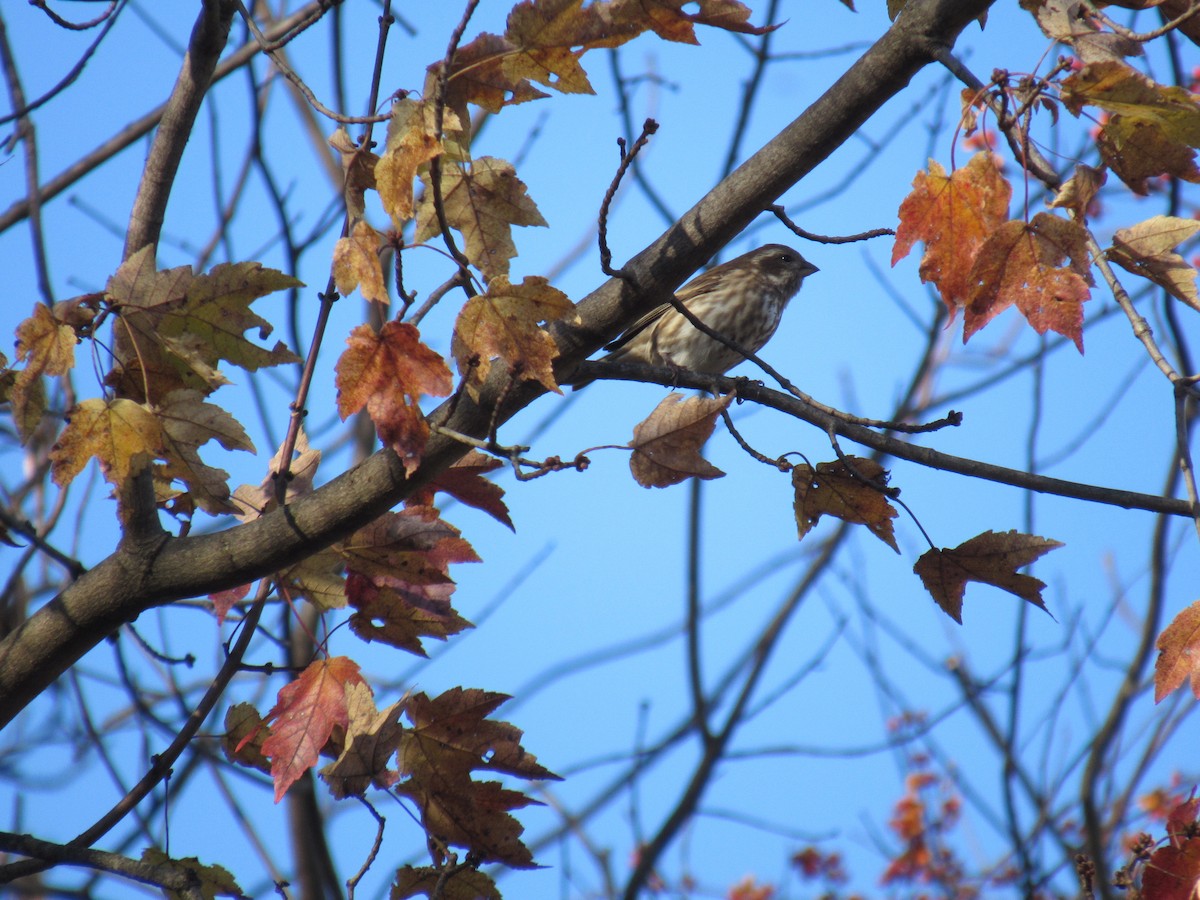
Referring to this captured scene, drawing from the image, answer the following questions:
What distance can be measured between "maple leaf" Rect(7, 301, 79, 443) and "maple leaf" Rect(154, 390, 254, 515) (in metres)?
0.22

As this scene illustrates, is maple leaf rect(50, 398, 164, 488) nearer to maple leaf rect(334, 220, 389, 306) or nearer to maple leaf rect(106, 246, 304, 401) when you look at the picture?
maple leaf rect(106, 246, 304, 401)

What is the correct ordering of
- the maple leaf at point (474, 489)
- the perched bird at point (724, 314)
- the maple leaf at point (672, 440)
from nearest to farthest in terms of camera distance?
the maple leaf at point (672, 440), the maple leaf at point (474, 489), the perched bird at point (724, 314)

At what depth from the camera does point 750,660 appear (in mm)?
6641

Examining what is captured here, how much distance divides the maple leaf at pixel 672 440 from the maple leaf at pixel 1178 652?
1.03 metres

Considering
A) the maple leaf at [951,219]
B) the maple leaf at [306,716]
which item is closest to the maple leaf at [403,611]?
the maple leaf at [306,716]

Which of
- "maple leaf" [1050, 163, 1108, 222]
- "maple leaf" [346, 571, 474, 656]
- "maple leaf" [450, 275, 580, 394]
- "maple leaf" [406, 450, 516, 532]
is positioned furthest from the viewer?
"maple leaf" [406, 450, 516, 532]

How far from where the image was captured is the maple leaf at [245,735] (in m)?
2.71

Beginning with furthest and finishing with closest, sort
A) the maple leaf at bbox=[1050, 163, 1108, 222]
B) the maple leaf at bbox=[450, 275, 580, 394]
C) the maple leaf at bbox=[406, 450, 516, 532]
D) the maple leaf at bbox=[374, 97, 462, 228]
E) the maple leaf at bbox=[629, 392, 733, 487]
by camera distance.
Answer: the maple leaf at bbox=[406, 450, 516, 532] < the maple leaf at bbox=[629, 392, 733, 487] < the maple leaf at bbox=[1050, 163, 1108, 222] < the maple leaf at bbox=[450, 275, 580, 394] < the maple leaf at bbox=[374, 97, 462, 228]

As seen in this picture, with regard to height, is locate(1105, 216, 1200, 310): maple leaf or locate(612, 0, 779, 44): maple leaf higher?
locate(612, 0, 779, 44): maple leaf

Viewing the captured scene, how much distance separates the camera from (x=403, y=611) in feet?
8.66

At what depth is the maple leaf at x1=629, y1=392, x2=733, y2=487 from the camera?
2.48m

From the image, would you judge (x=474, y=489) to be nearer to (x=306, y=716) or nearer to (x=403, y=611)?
(x=403, y=611)

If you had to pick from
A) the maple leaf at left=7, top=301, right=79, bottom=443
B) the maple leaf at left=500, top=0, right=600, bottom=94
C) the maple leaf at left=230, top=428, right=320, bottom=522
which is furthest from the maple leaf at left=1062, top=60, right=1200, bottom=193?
the maple leaf at left=7, top=301, right=79, bottom=443

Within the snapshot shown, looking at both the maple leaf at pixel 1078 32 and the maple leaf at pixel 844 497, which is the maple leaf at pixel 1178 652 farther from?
the maple leaf at pixel 1078 32
